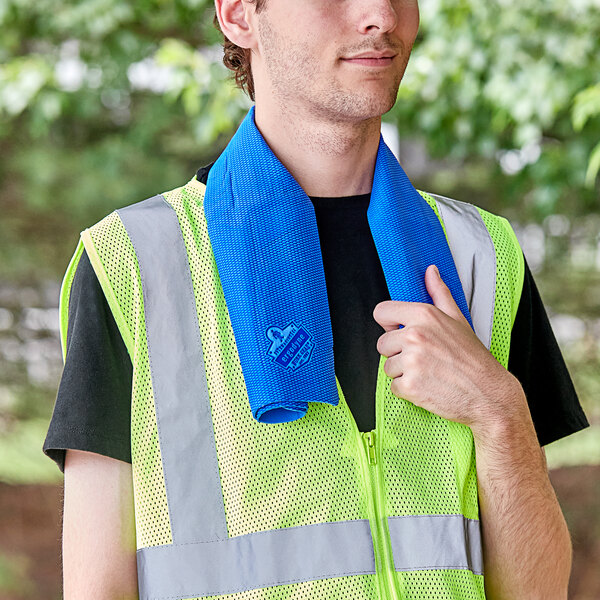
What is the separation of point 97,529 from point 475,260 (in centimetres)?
89

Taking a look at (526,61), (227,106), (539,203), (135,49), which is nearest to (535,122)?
(526,61)

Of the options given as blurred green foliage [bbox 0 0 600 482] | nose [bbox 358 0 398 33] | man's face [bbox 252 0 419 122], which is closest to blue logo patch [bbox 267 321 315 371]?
man's face [bbox 252 0 419 122]

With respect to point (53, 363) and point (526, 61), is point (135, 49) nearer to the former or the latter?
point (526, 61)

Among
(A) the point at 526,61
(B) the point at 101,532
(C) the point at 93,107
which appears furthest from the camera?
(C) the point at 93,107

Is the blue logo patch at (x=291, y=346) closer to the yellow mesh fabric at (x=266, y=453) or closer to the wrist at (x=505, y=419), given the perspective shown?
the yellow mesh fabric at (x=266, y=453)

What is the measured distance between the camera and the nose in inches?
67.5

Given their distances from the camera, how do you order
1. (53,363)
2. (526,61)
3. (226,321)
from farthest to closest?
(53,363)
(526,61)
(226,321)

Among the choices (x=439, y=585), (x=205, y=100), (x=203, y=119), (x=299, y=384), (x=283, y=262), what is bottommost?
(x=439, y=585)

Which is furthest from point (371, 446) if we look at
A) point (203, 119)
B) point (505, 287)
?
point (203, 119)

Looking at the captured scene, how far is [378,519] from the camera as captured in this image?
163 cm

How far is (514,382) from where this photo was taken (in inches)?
66.9

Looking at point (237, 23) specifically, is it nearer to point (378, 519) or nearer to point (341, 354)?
point (341, 354)

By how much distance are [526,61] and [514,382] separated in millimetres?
2451

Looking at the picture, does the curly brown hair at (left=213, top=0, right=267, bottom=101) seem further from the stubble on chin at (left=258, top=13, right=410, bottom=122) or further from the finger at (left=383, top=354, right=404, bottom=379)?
the finger at (left=383, top=354, right=404, bottom=379)
